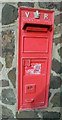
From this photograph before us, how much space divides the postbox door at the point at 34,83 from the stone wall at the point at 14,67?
12cm

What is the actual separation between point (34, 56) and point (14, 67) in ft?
1.04

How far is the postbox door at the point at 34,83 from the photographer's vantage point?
2.96 meters

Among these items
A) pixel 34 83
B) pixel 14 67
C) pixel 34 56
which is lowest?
pixel 34 83

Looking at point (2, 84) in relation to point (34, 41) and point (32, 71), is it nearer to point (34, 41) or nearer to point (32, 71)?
point (32, 71)

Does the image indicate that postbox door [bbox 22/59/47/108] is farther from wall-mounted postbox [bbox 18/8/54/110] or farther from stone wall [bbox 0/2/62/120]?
stone wall [bbox 0/2/62/120]

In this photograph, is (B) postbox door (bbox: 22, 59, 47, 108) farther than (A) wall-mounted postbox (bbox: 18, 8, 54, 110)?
Yes

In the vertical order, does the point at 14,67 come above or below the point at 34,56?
below

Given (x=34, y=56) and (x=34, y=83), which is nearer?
(x=34, y=56)

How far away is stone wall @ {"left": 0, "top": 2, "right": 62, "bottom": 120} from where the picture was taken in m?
2.81

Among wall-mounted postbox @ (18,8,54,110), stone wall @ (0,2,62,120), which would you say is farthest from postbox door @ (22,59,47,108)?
stone wall @ (0,2,62,120)

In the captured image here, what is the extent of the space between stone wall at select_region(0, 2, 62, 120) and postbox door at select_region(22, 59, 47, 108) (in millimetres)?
120

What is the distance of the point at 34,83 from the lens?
3.03 metres

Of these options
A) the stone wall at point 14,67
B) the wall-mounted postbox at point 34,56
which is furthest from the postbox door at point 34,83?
the stone wall at point 14,67

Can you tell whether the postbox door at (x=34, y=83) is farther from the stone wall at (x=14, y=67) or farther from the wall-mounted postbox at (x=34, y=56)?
the stone wall at (x=14, y=67)
